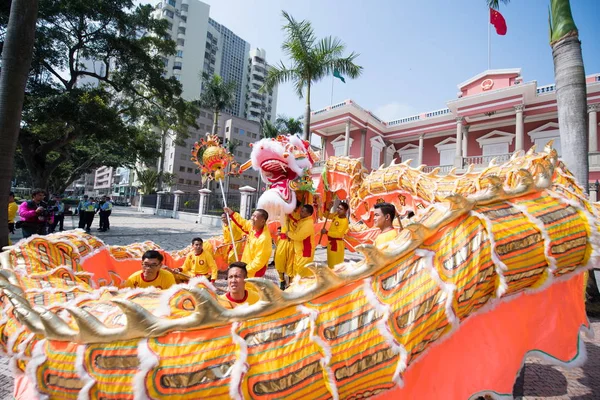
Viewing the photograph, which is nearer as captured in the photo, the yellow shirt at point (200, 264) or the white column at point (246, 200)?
the yellow shirt at point (200, 264)

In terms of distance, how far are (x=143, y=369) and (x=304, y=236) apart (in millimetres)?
3097

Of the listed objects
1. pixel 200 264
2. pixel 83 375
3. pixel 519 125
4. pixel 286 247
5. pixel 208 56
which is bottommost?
pixel 200 264

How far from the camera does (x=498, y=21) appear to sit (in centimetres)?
1297

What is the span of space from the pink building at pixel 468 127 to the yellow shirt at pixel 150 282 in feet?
50.8

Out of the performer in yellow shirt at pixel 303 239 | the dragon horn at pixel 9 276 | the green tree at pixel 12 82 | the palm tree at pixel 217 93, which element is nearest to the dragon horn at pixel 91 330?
the dragon horn at pixel 9 276

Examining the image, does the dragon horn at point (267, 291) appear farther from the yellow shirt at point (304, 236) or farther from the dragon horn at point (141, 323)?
the yellow shirt at point (304, 236)

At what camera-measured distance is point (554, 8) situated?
15.4 ft

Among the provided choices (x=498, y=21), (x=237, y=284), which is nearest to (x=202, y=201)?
(x=237, y=284)

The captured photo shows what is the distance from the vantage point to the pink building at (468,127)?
1460 centimetres

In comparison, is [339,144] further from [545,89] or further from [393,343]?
[393,343]

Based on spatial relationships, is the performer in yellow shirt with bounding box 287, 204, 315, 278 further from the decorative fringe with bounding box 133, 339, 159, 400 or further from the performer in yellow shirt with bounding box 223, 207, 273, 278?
the decorative fringe with bounding box 133, 339, 159, 400

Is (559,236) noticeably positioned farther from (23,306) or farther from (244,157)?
(244,157)

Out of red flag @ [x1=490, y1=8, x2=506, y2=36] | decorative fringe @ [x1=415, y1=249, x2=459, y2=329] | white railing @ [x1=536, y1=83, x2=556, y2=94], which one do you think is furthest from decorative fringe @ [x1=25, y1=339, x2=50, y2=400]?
white railing @ [x1=536, y1=83, x2=556, y2=94]

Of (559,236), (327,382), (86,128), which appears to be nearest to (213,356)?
(327,382)
